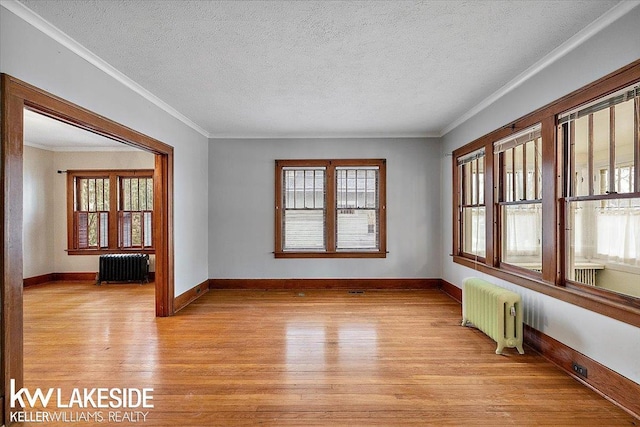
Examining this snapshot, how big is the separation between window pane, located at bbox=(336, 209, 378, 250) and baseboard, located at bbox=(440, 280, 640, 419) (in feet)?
10.4

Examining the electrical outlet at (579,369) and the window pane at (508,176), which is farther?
the window pane at (508,176)

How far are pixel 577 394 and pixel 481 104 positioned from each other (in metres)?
3.41

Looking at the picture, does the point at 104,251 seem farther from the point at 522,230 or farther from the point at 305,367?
the point at 522,230

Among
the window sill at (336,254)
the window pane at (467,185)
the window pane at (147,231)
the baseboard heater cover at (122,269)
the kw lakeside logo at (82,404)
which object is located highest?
the window pane at (467,185)

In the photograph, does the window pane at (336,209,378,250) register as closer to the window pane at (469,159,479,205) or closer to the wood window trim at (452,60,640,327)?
the window pane at (469,159,479,205)

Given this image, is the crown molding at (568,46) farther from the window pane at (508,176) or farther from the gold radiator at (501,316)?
the gold radiator at (501,316)

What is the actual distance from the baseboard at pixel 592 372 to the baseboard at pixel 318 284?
2804mm

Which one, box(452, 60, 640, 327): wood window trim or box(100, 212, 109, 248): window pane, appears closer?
box(452, 60, 640, 327): wood window trim

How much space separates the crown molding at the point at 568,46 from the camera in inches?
97.5

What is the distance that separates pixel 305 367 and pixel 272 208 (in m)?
3.70

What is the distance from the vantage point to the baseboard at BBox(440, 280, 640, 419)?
2521 millimetres


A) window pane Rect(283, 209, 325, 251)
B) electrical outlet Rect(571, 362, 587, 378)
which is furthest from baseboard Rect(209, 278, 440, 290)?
electrical outlet Rect(571, 362, 587, 378)

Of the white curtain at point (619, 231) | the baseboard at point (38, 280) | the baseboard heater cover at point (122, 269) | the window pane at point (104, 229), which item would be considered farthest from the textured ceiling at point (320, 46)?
the baseboard at point (38, 280)

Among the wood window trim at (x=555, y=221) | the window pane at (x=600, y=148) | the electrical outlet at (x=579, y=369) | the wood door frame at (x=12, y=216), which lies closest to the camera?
the wood door frame at (x=12, y=216)
